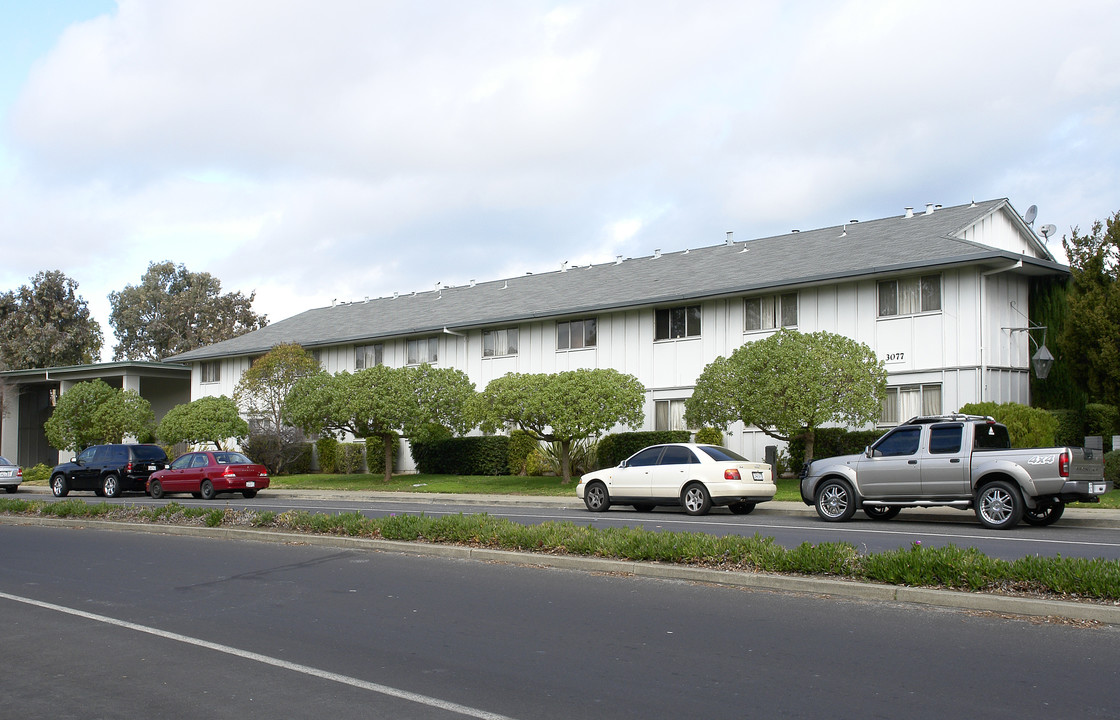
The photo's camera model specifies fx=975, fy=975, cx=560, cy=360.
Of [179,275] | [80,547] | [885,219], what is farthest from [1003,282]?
[179,275]

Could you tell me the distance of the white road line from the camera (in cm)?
A: 610

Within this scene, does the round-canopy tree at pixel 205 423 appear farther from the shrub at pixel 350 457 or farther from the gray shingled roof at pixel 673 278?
the gray shingled roof at pixel 673 278

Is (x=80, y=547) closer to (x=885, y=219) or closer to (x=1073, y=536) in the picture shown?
(x=1073, y=536)

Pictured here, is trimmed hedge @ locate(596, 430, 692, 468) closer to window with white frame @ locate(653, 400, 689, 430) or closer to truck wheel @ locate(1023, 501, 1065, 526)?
window with white frame @ locate(653, 400, 689, 430)

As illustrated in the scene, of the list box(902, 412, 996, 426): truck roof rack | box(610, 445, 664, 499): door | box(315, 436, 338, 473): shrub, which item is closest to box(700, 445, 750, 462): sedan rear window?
box(610, 445, 664, 499): door

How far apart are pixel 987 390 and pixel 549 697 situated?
22817 mm

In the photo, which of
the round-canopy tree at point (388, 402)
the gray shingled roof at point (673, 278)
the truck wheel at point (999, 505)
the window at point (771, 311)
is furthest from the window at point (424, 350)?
the truck wheel at point (999, 505)

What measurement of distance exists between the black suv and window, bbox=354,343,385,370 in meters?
11.7

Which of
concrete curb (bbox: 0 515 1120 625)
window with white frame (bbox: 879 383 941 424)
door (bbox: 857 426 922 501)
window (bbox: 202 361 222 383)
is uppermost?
window (bbox: 202 361 222 383)

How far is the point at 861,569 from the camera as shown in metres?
A: 9.77

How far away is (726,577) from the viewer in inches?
406

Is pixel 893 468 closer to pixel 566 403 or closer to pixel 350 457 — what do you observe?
pixel 566 403

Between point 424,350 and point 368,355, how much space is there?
326 centimetres

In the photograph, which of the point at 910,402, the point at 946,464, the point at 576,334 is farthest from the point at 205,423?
the point at 946,464
